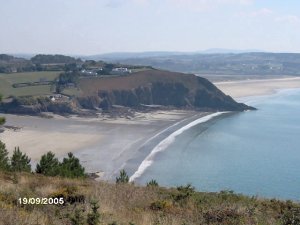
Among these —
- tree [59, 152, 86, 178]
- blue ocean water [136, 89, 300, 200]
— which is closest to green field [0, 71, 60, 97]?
blue ocean water [136, 89, 300, 200]

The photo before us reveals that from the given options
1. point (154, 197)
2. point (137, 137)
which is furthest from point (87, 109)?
point (154, 197)

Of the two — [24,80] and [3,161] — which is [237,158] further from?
[24,80]

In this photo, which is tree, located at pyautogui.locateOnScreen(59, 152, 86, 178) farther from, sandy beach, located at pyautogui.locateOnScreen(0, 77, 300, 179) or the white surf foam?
sandy beach, located at pyautogui.locateOnScreen(0, 77, 300, 179)

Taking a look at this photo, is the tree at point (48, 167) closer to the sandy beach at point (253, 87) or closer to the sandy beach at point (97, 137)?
the sandy beach at point (97, 137)

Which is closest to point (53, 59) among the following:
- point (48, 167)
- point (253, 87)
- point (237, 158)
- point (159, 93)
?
point (253, 87)

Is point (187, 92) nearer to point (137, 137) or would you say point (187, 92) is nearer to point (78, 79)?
point (78, 79)
